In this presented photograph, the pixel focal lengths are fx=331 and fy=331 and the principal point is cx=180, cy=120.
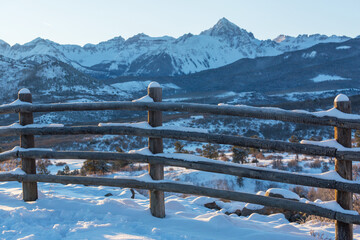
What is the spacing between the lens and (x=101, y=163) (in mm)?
12359

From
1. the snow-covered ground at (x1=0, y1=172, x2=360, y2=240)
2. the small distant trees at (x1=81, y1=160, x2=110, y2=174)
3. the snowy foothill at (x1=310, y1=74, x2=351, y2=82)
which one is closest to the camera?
the snow-covered ground at (x1=0, y1=172, x2=360, y2=240)

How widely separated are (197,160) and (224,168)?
36cm

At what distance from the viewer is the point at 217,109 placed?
13.9ft

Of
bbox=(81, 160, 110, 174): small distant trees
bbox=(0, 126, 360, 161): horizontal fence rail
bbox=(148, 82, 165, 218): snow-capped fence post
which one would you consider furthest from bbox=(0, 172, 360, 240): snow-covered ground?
bbox=(81, 160, 110, 174): small distant trees

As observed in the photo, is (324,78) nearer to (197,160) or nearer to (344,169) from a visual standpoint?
(344,169)

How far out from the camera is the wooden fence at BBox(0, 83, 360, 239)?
370 cm

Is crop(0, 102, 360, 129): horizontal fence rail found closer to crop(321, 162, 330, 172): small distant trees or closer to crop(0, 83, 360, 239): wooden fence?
crop(0, 83, 360, 239): wooden fence

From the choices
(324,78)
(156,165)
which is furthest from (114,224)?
(324,78)

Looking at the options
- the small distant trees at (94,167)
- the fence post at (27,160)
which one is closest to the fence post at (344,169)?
the fence post at (27,160)

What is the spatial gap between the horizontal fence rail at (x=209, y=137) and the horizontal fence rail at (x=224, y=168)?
0.28m

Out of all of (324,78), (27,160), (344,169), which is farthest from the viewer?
(324,78)

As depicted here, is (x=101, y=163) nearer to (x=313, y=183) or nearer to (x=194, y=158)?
(x=194, y=158)

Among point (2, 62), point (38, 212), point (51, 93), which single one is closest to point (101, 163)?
point (38, 212)

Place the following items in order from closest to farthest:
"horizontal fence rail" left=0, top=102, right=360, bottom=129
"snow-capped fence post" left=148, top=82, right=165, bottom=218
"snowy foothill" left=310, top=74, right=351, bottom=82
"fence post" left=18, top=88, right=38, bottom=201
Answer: "horizontal fence rail" left=0, top=102, right=360, bottom=129
"snow-capped fence post" left=148, top=82, right=165, bottom=218
"fence post" left=18, top=88, right=38, bottom=201
"snowy foothill" left=310, top=74, right=351, bottom=82
